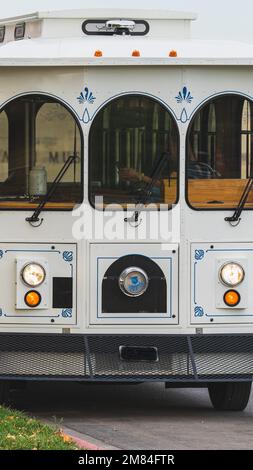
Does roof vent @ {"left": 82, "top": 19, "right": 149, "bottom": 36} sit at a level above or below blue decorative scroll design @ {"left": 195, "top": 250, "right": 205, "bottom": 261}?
above

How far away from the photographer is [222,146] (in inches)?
498

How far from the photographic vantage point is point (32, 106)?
41.1 feet

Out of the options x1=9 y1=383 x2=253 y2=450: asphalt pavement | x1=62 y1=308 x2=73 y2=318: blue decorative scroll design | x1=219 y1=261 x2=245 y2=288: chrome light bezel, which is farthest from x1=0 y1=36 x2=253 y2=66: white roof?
x1=9 y1=383 x2=253 y2=450: asphalt pavement

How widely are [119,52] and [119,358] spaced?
8.19ft

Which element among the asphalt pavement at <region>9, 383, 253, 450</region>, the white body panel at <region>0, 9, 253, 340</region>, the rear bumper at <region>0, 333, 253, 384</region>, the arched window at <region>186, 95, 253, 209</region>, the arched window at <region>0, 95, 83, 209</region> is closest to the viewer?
the asphalt pavement at <region>9, 383, 253, 450</region>

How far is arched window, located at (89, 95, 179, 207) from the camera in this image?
12.5 metres

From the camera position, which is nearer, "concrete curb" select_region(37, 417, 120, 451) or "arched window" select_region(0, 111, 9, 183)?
"concrete curb" select_region(37, 417, 120, 451)

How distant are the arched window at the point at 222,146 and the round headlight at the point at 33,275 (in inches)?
57.5

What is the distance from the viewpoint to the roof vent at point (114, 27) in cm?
1319

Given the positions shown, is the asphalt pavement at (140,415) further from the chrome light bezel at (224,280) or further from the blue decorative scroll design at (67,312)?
the chrome light bezel at (224,280)

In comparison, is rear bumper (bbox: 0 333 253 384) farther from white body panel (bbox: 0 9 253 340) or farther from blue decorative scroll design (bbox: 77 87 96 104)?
blue decorative scroll design (bbox: 77 87 96 104)

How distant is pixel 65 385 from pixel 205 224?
350 cm

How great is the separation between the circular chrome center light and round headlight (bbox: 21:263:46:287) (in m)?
0.64

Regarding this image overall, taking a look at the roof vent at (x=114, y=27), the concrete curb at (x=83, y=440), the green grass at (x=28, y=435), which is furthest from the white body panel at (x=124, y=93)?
the green grass at (x=28, y=435)
